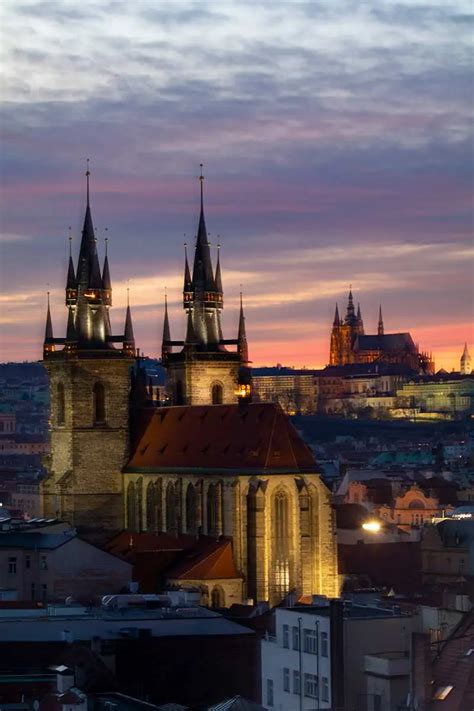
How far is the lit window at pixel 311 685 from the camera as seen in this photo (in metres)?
64.0

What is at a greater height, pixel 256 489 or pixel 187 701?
pixel 256 489

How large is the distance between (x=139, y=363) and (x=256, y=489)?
22.9 m

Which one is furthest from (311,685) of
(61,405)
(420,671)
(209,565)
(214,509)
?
(61,405)

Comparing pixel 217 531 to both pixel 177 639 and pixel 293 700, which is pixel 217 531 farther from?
pixel 293 700

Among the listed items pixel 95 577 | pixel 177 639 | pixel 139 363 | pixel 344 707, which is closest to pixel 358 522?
pixel 139 363

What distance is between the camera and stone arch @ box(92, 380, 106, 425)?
11256 centimetres

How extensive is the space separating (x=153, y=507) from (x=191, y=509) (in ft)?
14.8

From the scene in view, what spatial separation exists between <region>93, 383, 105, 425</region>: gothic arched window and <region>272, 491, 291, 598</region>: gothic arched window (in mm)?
14120

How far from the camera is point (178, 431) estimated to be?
110 m

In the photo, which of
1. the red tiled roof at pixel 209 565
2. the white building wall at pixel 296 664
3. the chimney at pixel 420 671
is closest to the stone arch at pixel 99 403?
Result: the red tiled roof at pixel 209 565

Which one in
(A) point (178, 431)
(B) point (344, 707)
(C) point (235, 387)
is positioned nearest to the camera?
(B) point (344, 707)

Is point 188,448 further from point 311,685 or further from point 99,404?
point 311,685

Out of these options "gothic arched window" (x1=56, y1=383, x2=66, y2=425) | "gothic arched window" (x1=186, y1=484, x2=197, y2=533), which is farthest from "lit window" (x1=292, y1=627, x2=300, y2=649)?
"gothic arched window" (x1=56, y1=383, x2=66, y2=425)

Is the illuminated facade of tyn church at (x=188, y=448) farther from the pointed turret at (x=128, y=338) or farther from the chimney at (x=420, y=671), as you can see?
the chimney at (x=420, y=671)
